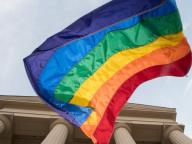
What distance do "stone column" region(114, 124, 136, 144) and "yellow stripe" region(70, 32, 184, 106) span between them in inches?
408

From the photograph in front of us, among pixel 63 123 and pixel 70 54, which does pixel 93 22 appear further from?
pixel 63 123

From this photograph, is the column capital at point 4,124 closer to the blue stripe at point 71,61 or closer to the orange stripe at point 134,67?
the blue stripe at point 71,61

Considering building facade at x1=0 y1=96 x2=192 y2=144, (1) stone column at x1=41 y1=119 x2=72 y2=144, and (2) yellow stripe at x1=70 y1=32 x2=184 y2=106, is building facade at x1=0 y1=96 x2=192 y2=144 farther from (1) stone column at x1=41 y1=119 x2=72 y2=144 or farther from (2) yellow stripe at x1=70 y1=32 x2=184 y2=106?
(2) yellow stripe at x1=70 y1=32 x2=184 y2=106

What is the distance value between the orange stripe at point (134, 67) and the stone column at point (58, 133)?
877 centimetres

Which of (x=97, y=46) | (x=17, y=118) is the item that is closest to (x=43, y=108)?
(x=17, y=118)

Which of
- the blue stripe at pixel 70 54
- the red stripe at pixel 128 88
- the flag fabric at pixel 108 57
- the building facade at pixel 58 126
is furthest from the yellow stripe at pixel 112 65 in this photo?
the building facade at pixel 58 126

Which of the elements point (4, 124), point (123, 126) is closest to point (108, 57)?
point (123, 126)

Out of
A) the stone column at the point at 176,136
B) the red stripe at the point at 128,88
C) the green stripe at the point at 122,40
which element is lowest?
the stone column at the point at 176,136

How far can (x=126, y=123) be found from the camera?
31.1 metres

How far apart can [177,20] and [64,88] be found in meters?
5.56

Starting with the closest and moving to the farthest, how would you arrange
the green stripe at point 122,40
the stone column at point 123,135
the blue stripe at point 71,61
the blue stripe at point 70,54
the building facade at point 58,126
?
the blue stripe at point 71,61 < the blue stripe at point 70,54 < the green stripe at point 122,40 < the stone column at point 123,135 < the building facade at point 58,126

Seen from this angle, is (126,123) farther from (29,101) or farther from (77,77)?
(77,77)

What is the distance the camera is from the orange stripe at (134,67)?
14800mm

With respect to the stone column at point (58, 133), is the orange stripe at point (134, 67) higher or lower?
higher
